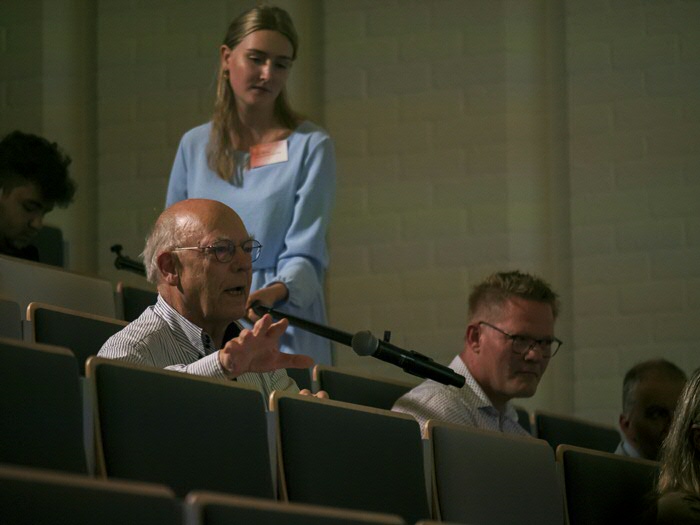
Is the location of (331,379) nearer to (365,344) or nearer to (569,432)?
(365,344)

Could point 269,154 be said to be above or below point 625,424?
above

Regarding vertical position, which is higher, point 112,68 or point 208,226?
point 112,68

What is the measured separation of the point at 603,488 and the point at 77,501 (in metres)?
1.43

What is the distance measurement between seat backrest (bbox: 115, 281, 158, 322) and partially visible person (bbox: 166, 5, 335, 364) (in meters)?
0.26

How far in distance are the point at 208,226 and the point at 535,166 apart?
238 cm

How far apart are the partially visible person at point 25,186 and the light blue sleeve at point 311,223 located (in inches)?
24.2

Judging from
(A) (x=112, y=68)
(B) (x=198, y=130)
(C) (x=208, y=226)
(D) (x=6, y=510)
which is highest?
(A) (x=112, y=68)

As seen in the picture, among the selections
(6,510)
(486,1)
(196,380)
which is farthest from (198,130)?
(6,510)

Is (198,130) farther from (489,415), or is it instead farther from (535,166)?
(535,166)

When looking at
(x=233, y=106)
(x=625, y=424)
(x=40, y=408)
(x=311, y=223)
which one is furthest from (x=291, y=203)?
(x=40, y=408)

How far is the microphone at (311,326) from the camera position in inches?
102

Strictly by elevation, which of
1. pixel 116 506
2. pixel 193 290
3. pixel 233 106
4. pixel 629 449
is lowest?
pixel 629 449

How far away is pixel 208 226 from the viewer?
7.91ft

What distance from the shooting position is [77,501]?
1228 millimetres
